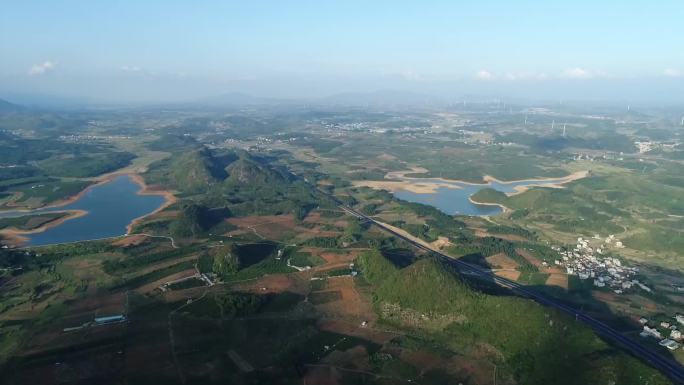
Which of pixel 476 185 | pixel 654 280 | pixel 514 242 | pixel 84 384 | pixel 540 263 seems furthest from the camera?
pixel 476 185

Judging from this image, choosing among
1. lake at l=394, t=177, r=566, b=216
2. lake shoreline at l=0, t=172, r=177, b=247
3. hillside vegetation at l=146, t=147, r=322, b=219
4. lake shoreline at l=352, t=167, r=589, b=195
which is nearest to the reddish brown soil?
lake at l=394, t=177, r=566, b=216

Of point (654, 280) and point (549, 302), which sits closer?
point (549, 302)

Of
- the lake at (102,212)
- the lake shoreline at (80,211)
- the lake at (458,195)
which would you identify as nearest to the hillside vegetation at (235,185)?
the lake shoreline at (80,211)

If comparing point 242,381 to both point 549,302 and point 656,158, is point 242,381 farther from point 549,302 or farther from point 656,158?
point 656,158

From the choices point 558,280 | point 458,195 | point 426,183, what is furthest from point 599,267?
point 426,183

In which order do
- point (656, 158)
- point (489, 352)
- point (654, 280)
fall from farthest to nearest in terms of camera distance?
point (656, 158) → point (654, 280) → point (489, 352)

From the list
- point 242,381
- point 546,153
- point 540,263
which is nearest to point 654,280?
point 540,263

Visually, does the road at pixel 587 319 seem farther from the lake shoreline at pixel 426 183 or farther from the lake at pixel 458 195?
the lake shoreline at pixel 426 183
